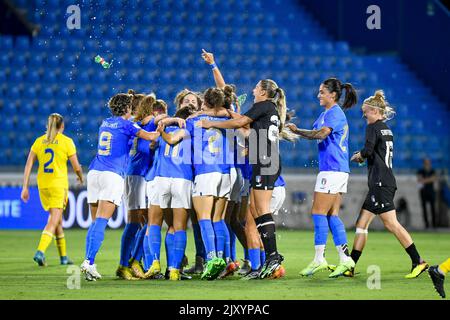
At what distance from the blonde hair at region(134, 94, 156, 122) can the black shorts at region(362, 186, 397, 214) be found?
8.91ft

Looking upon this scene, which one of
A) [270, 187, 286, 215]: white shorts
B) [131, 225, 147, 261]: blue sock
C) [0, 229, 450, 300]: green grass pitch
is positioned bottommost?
→ [0, 229, 450, 300]: green grass pitch

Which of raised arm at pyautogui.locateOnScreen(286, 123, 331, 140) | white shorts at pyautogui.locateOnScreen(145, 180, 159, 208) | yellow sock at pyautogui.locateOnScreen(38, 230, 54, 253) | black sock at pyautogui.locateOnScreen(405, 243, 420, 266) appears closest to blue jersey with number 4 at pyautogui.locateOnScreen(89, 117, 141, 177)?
white shorts at pyautogui.locateOnScreen(145, 180, 159, 208)

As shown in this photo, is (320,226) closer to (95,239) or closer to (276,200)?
(276,200)

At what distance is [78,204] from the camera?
19516 millimetres

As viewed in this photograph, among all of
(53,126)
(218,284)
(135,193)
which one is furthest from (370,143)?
(53,126)

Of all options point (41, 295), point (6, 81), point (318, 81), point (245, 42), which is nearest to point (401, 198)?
point (318, 81)

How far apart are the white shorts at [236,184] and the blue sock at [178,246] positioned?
86cm

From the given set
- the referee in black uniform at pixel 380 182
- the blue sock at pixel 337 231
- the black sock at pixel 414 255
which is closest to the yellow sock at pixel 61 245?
the blue sock at pixel 337 231

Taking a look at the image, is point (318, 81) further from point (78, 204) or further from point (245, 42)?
point (78, 204)

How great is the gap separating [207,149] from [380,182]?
2083 millimetres

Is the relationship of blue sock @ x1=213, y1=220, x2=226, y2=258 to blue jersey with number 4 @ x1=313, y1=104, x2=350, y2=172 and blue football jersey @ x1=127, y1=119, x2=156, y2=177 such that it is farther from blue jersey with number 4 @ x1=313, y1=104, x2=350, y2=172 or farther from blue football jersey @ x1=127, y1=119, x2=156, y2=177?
blue jersey with number 4 @ x1=313, y1=104, x2=350, y2=172

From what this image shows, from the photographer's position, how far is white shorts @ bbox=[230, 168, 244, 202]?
10.8 meters

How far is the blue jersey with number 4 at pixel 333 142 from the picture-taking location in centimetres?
1095
